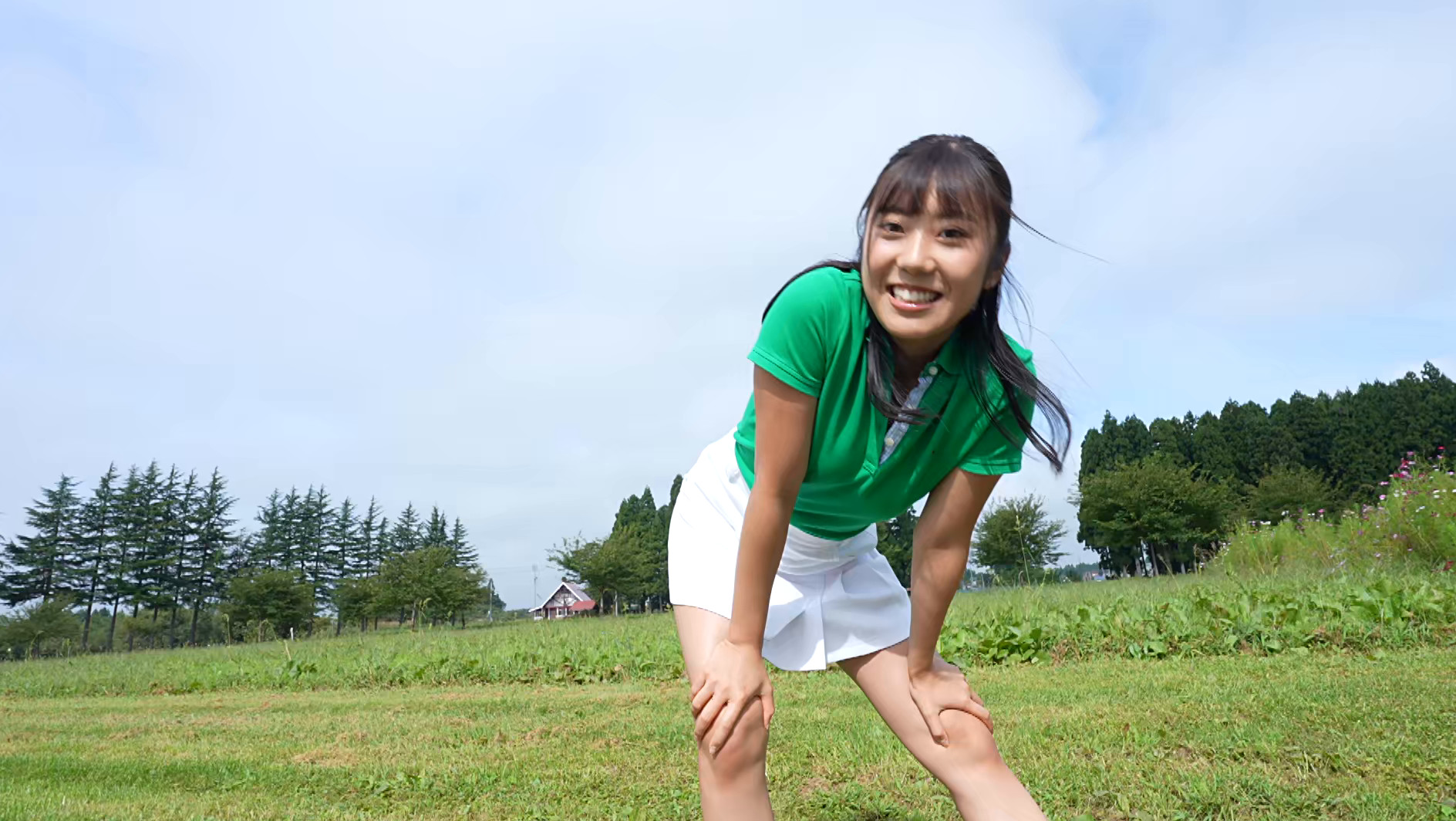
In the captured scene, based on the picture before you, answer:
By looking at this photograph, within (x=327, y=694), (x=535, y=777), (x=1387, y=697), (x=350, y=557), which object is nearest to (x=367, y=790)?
(x=535, y=777)

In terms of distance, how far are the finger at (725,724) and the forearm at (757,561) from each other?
13 centimetres

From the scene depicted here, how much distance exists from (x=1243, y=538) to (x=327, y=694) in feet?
44.8

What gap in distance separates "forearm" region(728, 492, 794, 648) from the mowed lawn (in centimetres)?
166

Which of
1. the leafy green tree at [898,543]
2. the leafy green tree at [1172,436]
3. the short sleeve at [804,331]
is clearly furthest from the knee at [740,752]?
the leafy green tree at [1172,436]

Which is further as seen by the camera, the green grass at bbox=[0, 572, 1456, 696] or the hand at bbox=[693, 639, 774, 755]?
the green grass at bbox=[0, 572, 1456, 696]

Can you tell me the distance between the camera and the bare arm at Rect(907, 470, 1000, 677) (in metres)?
2.03

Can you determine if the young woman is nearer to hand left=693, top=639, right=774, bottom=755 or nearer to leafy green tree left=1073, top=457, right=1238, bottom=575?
hand left=693, top=639, right=774, bottom=755

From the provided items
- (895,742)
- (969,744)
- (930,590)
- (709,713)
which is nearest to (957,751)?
(969,744)

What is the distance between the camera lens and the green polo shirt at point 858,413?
1.81m

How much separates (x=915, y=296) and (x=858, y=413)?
278 mm

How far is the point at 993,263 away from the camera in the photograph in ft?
6.07

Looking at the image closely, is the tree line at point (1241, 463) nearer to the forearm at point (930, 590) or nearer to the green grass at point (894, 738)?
the green grass at point (894, 738)

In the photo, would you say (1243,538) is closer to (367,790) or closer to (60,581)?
(367,790)

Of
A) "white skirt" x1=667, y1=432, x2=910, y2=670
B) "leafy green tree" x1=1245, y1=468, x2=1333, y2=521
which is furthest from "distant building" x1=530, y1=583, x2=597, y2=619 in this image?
"white skirt" x1=667, y1=432, x2=910, y2=670
